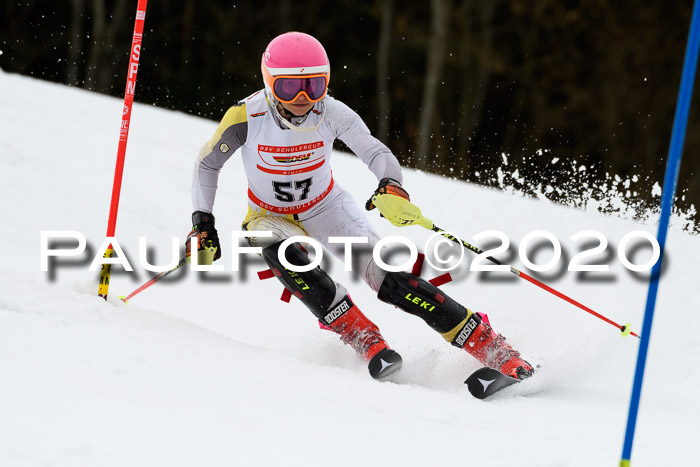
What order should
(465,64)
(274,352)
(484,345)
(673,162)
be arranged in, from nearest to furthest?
(673,162) → (274,352) → (484,345) → (465,64)

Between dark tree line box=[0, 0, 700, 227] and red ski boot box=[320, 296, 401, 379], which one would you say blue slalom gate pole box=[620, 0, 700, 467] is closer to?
red ski boot box=[320, 296, 401, 379]

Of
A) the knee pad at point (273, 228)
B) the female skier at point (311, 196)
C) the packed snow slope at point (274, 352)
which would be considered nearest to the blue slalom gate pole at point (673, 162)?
the packed snow slope at point (274, 352)

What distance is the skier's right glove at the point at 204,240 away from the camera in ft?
12.2

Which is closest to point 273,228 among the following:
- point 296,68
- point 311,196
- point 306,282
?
point 311,196

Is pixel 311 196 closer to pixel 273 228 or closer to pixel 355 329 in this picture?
pixel 273 228

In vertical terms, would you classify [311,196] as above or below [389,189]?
below

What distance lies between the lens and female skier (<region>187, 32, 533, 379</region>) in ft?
11.7

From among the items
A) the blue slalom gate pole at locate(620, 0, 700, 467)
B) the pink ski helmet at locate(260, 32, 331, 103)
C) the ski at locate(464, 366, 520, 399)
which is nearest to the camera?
the blue slalom gate pole at locate(620, 0, 700, 467)

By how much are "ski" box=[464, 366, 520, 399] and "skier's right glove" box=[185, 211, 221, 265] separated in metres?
1.32

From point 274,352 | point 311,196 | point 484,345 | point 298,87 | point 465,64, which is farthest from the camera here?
point 465,64

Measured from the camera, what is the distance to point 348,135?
3.84m

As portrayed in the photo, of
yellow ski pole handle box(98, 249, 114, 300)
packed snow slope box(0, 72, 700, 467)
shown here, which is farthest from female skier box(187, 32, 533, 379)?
yellow ski pole handle box(98, 249, 114, 300)

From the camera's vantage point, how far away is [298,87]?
3.53 m

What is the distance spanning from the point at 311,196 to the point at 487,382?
4.21 feet
